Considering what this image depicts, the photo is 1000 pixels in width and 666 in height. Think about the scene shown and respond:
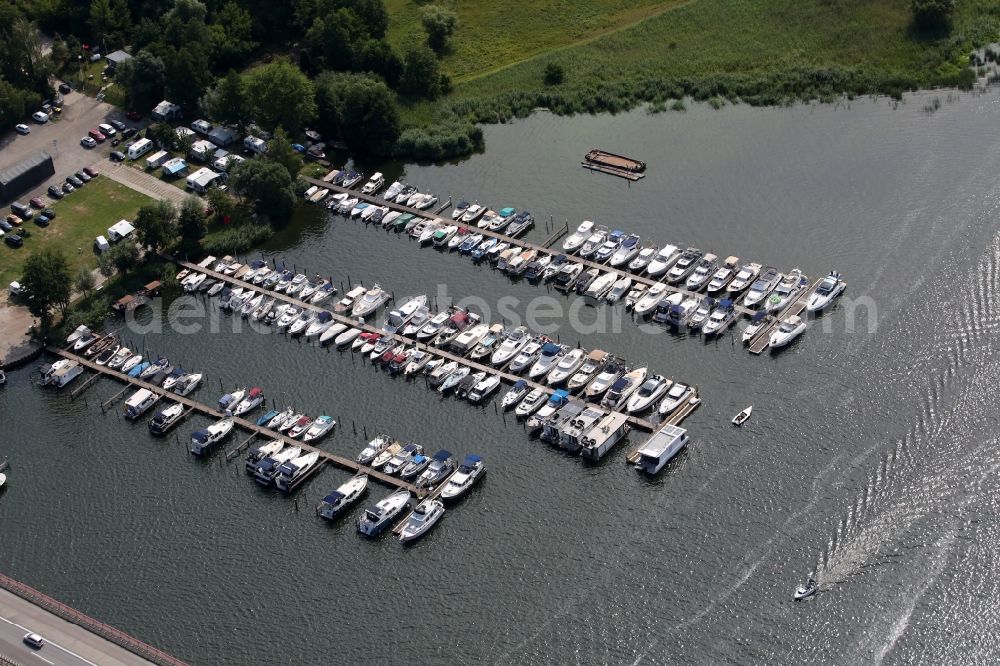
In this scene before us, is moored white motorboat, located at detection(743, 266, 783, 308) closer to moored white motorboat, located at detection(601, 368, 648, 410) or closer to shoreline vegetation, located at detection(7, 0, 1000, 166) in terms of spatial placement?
moored white motorboat, located at detection(601, 368, 648, 410)

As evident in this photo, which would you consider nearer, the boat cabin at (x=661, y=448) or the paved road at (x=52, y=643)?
the paved road at (x=52, y=643)

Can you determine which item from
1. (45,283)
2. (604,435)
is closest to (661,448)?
(604,435)

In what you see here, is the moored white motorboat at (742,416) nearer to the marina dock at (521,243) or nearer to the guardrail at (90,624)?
the marina dock at (521,243)

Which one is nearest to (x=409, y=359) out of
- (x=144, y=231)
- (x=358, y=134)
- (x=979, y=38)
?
(x=144, y=231)

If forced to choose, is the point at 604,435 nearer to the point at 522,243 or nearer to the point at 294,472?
the point at 294,472

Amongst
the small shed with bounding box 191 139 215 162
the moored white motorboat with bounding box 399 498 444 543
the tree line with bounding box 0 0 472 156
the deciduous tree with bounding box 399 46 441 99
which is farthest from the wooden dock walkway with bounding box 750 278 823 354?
the small shed with bounding box 191 139 215 162

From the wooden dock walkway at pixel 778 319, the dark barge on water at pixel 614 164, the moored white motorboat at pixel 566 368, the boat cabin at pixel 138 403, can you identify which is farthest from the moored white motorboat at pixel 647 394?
the boat cabin at pixel 138 403
